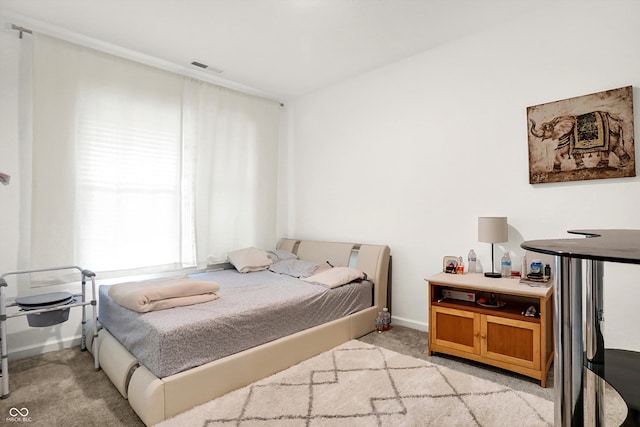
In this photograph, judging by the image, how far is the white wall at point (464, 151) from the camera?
239 cm

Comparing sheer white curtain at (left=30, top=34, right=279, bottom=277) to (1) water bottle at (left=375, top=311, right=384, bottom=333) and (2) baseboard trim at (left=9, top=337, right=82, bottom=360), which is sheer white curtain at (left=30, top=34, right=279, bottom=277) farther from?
(1) water bottle at (left=375, top=311, right=384, bottom=333)

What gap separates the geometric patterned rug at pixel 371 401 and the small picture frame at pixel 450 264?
83 centimetres

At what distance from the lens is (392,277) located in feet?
12.0

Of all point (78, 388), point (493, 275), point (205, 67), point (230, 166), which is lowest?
point (78, 388)

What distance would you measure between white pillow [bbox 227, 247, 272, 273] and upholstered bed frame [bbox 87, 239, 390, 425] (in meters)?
1.21

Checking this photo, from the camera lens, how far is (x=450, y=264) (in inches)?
118

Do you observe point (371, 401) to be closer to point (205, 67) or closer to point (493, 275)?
point (493, 275)

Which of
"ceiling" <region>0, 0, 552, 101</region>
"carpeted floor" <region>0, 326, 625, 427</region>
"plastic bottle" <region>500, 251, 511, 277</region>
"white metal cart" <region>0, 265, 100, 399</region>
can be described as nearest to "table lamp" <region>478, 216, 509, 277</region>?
"plastic bottle" <region>500, 251, 511, 277</region>

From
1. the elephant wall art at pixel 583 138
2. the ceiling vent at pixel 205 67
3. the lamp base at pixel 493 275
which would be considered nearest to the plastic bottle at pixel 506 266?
the lamp base at pixel 493 275

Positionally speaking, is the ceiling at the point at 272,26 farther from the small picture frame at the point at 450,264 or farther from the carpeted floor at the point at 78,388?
the carpeted floor at the point at 78,388

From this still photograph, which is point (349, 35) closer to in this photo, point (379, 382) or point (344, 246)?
point (344, 246)

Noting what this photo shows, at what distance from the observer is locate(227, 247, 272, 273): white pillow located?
3827 mm

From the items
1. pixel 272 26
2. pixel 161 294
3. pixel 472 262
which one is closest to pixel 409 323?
pixel 472 262

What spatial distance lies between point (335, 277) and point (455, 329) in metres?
1.11
